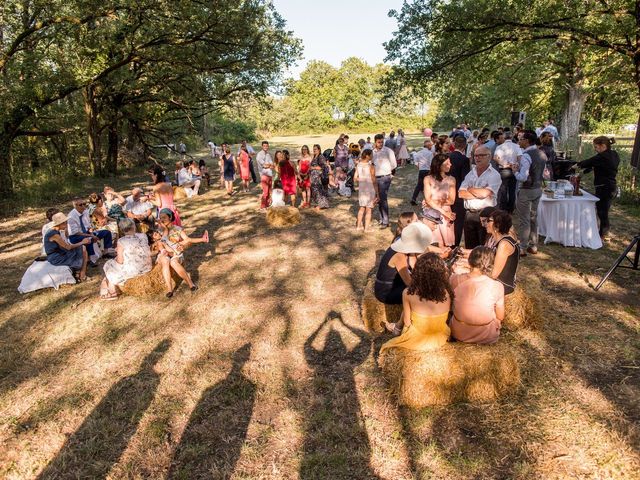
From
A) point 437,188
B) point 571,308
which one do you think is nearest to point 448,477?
point 571,308

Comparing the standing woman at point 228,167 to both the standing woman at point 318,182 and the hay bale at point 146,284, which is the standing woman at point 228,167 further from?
the hay bale at point 146,284

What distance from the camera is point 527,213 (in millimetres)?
7105

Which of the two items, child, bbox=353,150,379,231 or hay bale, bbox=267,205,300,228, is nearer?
child, bbox=353,150,379,231

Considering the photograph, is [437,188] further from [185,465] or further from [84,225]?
[84,225]

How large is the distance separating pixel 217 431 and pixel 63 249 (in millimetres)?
5233

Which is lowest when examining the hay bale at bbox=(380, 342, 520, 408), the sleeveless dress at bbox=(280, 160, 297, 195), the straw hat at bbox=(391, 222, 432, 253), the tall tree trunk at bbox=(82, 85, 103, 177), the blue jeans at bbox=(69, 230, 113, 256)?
the hay bale at bbox=(380, 342, 520, 408)

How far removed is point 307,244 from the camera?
881 cm

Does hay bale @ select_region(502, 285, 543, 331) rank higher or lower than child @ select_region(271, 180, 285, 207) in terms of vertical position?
lower

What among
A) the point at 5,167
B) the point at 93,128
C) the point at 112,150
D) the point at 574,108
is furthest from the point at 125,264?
the point at 574,108

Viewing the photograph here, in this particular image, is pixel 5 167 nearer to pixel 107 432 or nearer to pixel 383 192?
Result: pixel 383 192

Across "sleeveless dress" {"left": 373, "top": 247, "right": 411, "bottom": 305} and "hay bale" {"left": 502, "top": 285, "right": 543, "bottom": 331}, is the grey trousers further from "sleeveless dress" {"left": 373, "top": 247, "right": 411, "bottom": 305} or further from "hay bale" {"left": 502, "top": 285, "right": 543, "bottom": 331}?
"sleeveless dress" {"left": 373, "top": 247, "right": 411, "bottom": 305}

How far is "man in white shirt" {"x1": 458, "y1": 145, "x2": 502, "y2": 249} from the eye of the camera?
232 inches

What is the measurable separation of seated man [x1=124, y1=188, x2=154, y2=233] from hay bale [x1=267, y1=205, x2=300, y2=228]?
2.88 metres

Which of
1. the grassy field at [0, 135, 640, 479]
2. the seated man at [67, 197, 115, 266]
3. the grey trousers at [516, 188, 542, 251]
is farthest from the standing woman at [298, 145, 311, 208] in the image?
the grey trousers at [516, 188, 542, 251]
